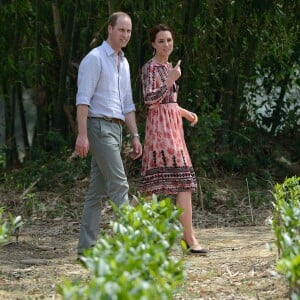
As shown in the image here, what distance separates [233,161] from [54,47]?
6.59ft

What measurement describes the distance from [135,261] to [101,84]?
2469mm

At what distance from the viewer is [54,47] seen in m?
8.94

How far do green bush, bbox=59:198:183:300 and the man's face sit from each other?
1.59m

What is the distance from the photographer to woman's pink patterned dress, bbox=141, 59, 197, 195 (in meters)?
5.77

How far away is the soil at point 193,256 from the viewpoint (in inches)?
183

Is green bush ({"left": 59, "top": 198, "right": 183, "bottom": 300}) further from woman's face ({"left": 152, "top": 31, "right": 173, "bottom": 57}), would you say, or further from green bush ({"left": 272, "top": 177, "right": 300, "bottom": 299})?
woman's face ({"left": 152, "top": 31, "right": 173, "bottom": 57})

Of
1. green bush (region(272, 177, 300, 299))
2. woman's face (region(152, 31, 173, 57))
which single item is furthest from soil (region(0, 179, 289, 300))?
woman's face (region(152, 31, 173, 57))

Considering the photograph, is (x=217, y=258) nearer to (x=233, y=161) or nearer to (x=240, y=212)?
(x=240, y=212)

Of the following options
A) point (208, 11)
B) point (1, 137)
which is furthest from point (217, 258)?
point (1, 137)

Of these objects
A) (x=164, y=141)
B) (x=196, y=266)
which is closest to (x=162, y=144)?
(x=164, y=141)

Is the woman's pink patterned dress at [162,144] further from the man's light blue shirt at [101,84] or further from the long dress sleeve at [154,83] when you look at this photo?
the man's light blue shirt at [101,84]

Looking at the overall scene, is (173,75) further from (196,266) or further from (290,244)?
(290,244)

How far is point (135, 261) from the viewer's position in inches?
122

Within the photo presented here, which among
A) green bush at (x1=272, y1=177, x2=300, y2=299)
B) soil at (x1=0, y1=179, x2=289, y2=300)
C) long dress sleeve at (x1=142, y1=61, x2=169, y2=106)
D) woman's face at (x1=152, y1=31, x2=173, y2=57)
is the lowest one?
soil at (x1=0, y1=179, x2=289, y2=300)
